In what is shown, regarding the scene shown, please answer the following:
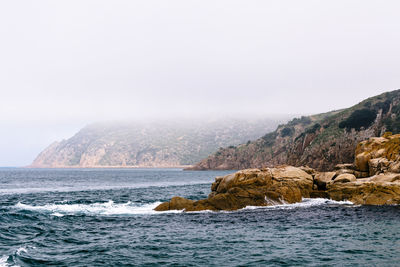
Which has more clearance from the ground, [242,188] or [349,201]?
[242,188]

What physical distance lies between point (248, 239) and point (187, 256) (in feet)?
21.3

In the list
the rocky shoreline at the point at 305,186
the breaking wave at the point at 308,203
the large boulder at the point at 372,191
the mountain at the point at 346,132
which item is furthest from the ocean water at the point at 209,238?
the mountain at the point at 346,132

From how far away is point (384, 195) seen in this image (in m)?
43.0

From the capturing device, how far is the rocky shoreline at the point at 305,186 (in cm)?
4288

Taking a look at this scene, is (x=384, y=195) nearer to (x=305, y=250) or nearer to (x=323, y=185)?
(x=323, y=185)

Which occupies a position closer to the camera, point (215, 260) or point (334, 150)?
point (215, 260)

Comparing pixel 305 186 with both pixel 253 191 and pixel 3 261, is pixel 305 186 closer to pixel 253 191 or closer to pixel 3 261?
pixel 253 191

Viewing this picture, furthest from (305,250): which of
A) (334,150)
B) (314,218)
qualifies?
(334,150)

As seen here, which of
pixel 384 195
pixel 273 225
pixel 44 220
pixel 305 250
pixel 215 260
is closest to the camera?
pixel 215 260

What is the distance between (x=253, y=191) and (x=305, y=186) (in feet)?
35.9

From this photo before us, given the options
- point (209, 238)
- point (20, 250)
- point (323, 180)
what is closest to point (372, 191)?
point (323, 180)

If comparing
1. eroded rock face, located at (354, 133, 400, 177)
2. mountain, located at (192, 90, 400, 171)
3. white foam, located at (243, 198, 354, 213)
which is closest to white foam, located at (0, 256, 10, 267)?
white foam, located at (243, 198, 354, 213)

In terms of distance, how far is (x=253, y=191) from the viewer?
45.4 metres

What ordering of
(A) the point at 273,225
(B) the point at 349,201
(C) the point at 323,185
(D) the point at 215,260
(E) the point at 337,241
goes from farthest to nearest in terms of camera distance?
(C) the point at 323,185
(B) the point at 349,201
(A) the point at 273,225
(E) the point at 337,241
(D) the point at 215,260
